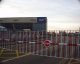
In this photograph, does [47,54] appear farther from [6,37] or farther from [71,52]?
[6,37]

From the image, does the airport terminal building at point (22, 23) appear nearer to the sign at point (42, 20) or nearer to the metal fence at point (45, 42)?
the sign at point (42, 20)

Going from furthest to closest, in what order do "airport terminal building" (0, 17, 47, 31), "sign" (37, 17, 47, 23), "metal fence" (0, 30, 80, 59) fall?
"airport terminal building" (0, 17, 47, 31), "sign" (37, 17, 47, 23), "metal fence" (0, 30, 80, 59)

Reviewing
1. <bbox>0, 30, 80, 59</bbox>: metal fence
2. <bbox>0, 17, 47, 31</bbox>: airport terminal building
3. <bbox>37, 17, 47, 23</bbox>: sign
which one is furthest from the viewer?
<bbox>0, 17, 47, 31</bbox>: airport terminal building

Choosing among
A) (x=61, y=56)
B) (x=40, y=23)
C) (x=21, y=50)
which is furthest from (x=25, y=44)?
(x=40, y=23)

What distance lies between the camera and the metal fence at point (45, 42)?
806 inches

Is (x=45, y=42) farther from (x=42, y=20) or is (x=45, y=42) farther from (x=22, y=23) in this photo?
(x=22, y=23)

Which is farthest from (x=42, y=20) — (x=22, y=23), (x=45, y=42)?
(x=45, y=42)

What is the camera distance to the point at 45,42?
67.9 feet

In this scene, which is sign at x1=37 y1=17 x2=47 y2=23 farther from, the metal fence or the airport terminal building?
the metal fence

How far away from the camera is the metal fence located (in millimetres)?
20469

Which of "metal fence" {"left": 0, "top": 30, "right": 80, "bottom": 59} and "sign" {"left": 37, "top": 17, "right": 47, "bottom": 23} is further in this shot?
"sign" {"left": 37, "top": 17, "right": 47, "bottom": 23}

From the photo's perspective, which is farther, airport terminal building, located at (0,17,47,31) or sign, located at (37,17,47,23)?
airport terminal building, located at (0,17,47,31)

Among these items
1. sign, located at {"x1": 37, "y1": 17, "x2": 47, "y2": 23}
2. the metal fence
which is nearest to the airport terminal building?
sign, located at {"x1": 37, "y1": 17, "x2": 47, "y2": 23}

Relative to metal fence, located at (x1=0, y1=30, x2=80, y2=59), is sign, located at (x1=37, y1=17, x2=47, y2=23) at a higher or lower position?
higher
